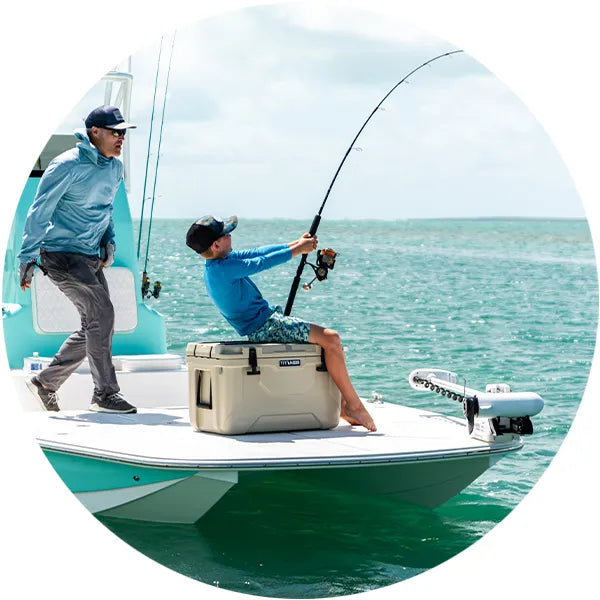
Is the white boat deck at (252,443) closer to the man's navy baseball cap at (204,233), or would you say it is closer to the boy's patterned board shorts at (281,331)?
the boy's patterned board shorts at (281,331)

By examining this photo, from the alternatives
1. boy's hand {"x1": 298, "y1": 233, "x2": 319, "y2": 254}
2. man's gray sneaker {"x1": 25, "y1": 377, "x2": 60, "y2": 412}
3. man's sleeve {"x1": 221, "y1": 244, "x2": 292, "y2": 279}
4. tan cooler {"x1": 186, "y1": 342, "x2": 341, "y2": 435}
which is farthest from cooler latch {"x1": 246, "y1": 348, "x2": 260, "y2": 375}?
man's gray sneaker {"x1": 25, "y1": 377, "x2": 60, "y2": 412}

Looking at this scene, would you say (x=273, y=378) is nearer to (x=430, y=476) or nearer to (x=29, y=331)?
(x=430, y=476)

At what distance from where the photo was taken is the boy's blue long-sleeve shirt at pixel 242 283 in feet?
18.8

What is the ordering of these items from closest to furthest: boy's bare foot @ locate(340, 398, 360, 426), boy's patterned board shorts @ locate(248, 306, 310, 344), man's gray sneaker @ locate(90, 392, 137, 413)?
1. boy's patterned board shorts @ locate(248, 306, 310, 344)
2. boy's bare foot @ locate(340, 398, 360, 426)
3. man's gray sneaker @ locate(90, 392, 137, 413)

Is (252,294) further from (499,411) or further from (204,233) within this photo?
(499,411)

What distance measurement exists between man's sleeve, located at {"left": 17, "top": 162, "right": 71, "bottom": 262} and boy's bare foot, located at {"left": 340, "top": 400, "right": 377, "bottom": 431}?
1730 millimetres

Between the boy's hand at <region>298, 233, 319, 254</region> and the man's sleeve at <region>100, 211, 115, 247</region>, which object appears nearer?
the boy's hand at <region>298, 233, 319, 254</region>

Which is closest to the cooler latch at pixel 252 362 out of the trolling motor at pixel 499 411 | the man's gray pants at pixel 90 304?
the trolling motor at pixel 499 411

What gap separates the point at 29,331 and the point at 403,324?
1640 cm

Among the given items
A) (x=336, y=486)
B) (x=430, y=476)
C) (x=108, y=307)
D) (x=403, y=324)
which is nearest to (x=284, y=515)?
(x=336, y=486)

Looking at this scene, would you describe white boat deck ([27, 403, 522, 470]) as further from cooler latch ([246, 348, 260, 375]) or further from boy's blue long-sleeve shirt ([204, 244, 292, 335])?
boy's blue long-sleeve shirt ([204, 244, 292, 335])

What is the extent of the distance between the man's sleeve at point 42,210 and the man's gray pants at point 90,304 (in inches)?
5.1

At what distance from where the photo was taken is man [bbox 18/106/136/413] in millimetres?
6273

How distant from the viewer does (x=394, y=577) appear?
575cm
